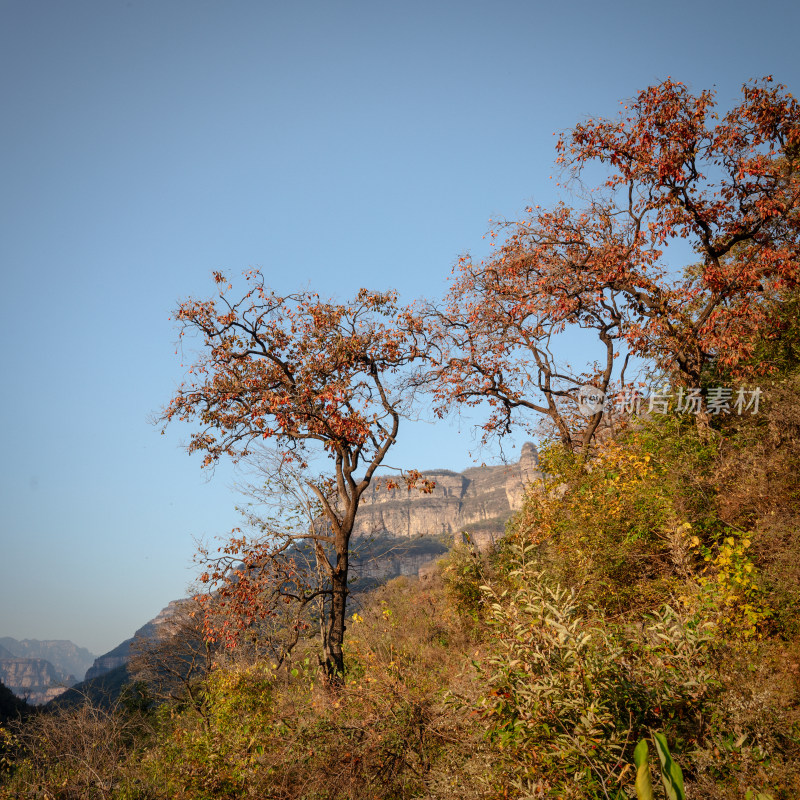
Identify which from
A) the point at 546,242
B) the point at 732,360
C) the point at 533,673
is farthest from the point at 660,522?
the point at 546,242

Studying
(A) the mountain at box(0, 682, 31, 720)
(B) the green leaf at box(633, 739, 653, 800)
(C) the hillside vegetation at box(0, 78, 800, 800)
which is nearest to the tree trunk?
(C) the hillside vegetation at box(0, 78, 800, 800)

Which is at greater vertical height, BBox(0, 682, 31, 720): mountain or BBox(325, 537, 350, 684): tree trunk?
BBox(325, 537, 350, 684): tree trunk

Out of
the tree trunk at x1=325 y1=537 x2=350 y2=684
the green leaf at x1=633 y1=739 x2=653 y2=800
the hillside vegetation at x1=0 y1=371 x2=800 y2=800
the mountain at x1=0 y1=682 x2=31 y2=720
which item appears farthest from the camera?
the mountain at x1=0 y1=682 x2=31 y2=720

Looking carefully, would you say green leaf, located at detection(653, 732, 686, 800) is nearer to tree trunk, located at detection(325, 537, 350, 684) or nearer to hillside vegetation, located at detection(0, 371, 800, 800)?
hillside vegetation, located at detection(0, 371, 800, 800)

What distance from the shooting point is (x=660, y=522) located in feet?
25.0

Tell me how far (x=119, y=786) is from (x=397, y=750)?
5336 mm

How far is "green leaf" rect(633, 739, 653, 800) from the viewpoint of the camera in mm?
2055

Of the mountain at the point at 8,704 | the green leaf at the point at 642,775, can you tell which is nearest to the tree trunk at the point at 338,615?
the green leaf at the point at 642,775

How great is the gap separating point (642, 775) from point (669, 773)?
98mm

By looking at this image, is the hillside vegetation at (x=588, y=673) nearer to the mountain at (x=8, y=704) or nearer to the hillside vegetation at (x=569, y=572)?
the hillside vegetation at (x=569, y=572)

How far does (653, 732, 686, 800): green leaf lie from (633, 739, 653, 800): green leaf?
A: 0.06m

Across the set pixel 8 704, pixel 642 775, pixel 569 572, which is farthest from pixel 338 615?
pixel 8 704

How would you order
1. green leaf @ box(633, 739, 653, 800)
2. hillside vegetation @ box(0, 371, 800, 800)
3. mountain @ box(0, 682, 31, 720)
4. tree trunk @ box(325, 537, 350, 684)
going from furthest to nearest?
mountain @ box(0, 682, 31, 720)
tree trunk @ box(325, 537, 350, 684)
hillside vegetation @ box(0, 371, 800, 800)
green leaf @ box(633, 739, 653, 800)

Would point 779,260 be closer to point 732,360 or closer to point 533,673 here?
point 732,360
